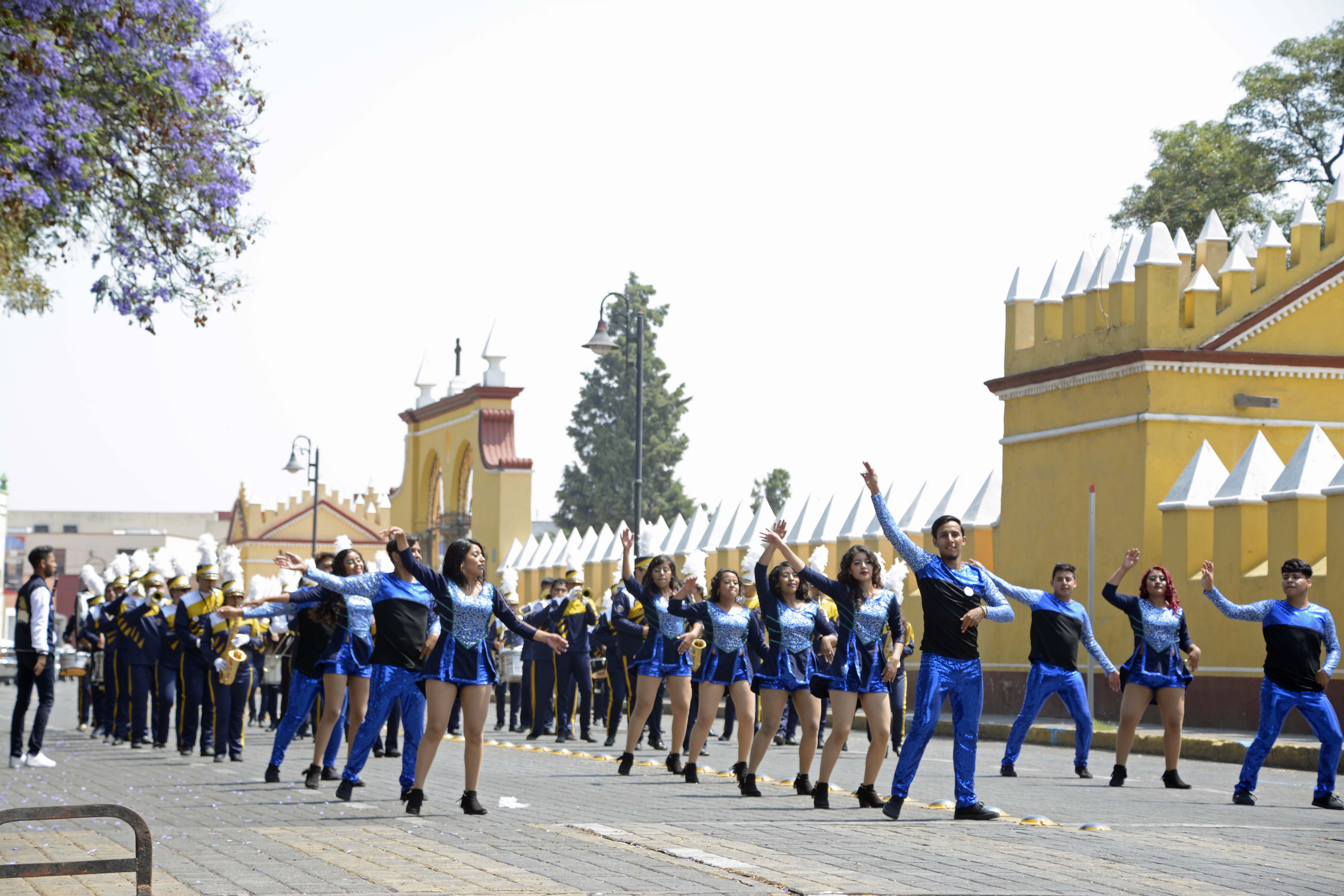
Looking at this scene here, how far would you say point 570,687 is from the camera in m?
21.5

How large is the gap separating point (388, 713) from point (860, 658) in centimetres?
335

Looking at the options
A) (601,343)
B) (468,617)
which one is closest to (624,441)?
(601,343)

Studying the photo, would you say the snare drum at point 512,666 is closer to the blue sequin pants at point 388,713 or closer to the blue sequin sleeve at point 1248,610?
the blue sequin pants at point 388,713

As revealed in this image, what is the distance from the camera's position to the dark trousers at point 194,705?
17.3m

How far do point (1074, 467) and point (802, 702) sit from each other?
14.8 meters

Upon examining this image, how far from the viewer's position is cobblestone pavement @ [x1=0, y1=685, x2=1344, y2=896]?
8.06 meters

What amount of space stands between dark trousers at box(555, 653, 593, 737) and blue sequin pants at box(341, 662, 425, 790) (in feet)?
27.9

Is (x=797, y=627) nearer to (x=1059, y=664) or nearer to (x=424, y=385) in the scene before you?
(x=1059, y=664)

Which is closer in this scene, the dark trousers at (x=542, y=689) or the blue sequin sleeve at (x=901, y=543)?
the blue sequin sleeve at (x=901, y=543)

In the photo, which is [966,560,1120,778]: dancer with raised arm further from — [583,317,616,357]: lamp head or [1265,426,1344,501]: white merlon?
[583,317,616,357]: lamp head

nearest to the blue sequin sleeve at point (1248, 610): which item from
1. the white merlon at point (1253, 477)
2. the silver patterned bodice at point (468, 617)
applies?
the silver patterned bodice at point (468, 617)

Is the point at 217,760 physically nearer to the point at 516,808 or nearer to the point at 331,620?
the point at 331,620

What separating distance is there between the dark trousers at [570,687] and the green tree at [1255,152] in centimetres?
2661

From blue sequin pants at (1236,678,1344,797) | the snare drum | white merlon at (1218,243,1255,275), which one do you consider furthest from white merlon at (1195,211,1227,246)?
blue sequin pants at (1236,678,1344,797)
